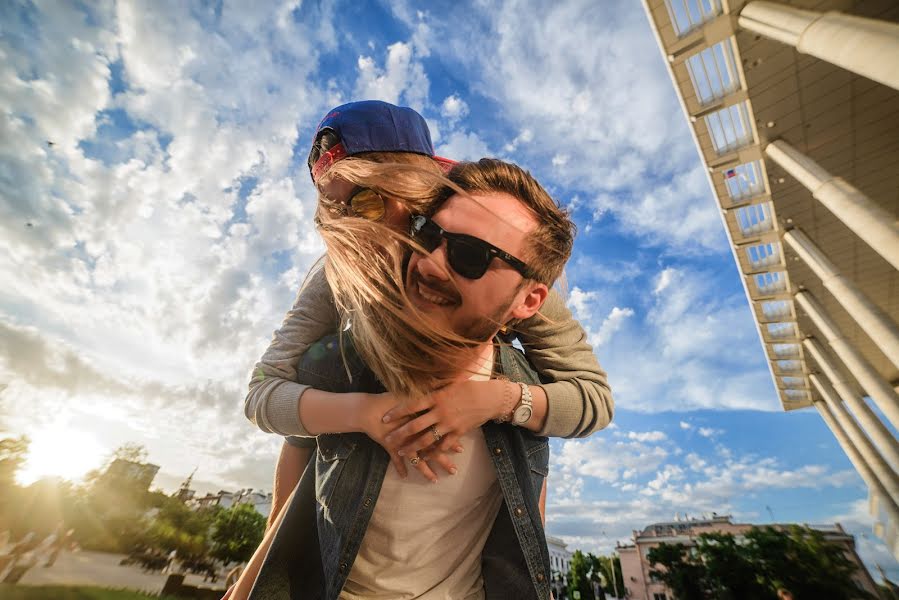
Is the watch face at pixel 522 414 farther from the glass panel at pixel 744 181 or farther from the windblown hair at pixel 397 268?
the glass panel at pixel 744 181

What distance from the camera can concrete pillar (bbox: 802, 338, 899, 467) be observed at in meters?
15.4

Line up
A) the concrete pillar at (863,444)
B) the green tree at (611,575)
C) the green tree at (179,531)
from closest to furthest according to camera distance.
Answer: the concrete pillar at (863,444) → the green tree at (179,531) → the green tree at (611,575)

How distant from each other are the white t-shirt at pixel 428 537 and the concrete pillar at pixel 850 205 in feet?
33.2

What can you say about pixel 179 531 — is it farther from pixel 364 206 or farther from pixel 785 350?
pixel 785 350

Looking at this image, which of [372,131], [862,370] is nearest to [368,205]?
[372,131]

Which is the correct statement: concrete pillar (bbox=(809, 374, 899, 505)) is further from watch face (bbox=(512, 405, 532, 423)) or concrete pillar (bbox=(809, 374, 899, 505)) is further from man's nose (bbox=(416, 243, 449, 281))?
man's nose (bbox=(416, 243, 449, 281))

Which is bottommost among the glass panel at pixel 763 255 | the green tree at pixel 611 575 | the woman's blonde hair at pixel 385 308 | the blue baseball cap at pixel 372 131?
the woman's blonde hair at pixel 385 308

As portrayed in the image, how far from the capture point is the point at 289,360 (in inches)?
69.9

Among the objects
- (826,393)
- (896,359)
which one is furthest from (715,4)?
(826,393)

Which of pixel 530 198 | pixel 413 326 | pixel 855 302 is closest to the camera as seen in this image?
pixel 413 326

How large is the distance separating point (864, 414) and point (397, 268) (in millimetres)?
24932

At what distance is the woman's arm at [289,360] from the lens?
157cm

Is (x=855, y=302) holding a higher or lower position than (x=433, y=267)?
higher

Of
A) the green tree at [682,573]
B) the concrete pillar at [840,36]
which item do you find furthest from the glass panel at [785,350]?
the green tree at [682,573]
